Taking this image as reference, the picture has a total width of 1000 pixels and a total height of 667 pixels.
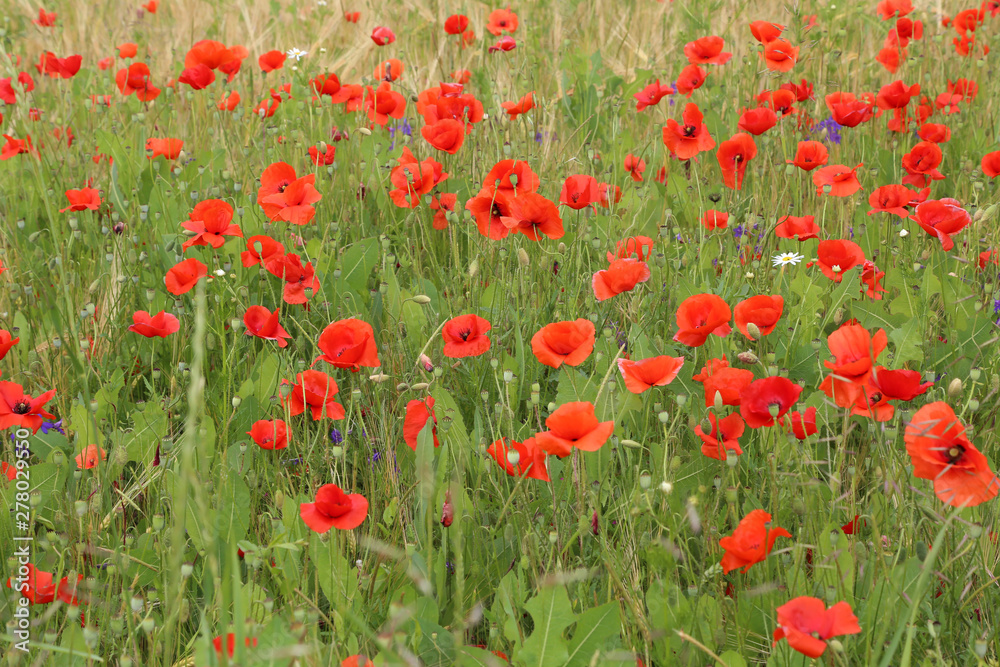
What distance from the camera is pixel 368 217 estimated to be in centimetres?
259

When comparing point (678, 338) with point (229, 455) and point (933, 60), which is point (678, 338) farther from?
point (933, 60)

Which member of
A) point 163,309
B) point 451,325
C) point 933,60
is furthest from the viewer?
point 933,60

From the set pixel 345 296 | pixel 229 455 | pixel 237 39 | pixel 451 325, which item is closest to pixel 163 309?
pixel 345 296

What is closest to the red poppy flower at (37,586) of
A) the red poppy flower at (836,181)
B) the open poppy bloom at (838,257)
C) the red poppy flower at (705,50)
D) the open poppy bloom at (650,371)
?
the open poppy bloom at (650,371)

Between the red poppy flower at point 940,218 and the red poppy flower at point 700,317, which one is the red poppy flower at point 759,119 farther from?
the red poppy flower at point 700,317

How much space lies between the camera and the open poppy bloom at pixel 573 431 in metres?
1.18

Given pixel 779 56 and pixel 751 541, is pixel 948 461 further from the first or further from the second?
pixel 779 56

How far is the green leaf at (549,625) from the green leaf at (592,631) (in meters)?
0.02

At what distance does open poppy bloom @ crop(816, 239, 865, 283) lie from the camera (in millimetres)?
1780

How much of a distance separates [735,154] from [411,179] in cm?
81

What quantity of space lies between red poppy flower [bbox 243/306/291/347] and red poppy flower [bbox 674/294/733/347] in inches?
30.2

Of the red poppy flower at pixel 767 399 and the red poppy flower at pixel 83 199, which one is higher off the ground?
the red poppy flower at pixel 83 199

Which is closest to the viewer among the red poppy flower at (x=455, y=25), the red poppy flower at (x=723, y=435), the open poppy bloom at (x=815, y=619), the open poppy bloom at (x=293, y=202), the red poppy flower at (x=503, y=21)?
the open poppy bloom at (x=815, y=619)

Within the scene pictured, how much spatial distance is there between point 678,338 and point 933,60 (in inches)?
118
